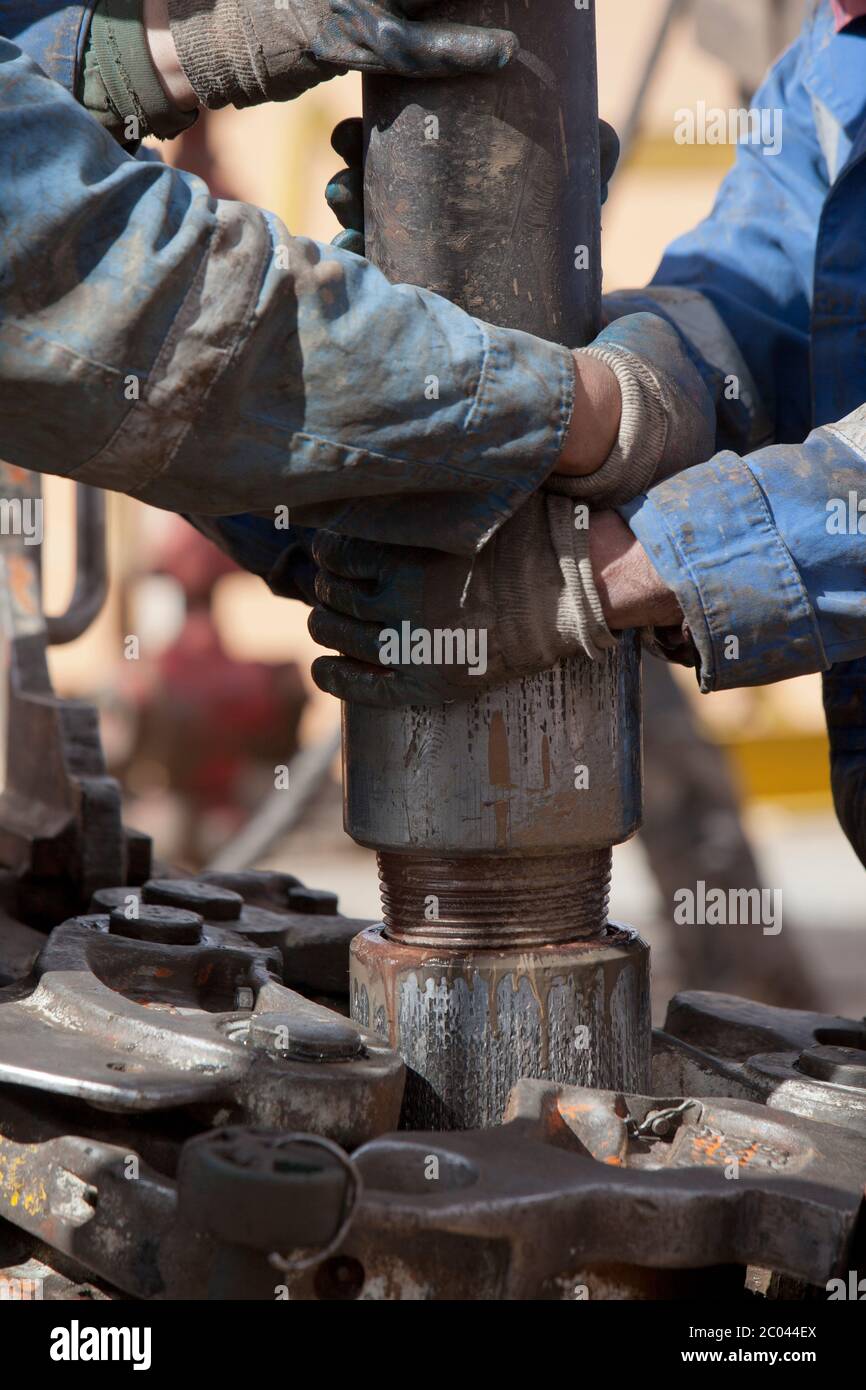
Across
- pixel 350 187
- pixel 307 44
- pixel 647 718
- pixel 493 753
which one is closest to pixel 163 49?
pixel 307 44

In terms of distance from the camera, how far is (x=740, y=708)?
Result: 27.7 feet

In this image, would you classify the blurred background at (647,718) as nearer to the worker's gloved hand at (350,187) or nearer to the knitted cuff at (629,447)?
the worker's gloved hand at (350,187)

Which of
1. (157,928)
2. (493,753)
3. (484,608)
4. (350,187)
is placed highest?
(350,187)

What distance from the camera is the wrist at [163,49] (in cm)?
208

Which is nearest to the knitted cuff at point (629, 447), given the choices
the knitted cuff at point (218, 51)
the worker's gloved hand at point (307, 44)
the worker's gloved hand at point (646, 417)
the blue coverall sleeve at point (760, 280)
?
the worker's gloved hand at point (646, 417)

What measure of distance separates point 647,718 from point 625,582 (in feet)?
10.9

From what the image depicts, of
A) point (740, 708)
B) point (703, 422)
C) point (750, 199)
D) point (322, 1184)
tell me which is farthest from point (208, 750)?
point (322, 1184)

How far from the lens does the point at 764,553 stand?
5.53 ft

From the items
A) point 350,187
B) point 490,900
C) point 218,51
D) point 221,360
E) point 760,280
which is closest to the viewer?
point 221,360

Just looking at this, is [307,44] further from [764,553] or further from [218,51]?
[764,553]

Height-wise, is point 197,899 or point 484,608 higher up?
point 484,608

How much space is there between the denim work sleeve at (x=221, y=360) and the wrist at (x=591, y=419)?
0.03 m

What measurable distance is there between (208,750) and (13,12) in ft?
16.8

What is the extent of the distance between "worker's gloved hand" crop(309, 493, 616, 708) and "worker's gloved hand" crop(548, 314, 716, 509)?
50 millimetres
